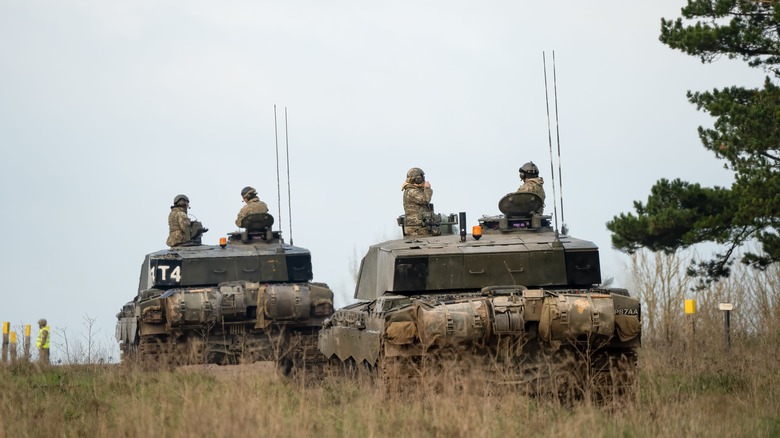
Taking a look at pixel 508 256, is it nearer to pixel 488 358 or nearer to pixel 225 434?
pixel 488 358

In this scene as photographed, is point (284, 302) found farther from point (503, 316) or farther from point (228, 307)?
point (503, 316)

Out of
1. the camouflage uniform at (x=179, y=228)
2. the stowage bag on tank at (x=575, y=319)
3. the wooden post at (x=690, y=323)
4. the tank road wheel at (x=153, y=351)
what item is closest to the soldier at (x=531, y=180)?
the stowage bag on tank at (x=575, y=319)

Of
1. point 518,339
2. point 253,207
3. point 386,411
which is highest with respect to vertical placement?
point 253,207

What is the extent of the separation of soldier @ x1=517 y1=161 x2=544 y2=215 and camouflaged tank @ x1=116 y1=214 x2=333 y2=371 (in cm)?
482

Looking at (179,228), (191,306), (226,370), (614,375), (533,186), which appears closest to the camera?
(614,375)

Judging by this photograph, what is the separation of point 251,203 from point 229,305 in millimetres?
3128

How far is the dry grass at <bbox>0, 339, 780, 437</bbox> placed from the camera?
995 centimetres

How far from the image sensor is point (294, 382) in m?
17.1

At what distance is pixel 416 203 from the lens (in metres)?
16.2

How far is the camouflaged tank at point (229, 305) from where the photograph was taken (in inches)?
750

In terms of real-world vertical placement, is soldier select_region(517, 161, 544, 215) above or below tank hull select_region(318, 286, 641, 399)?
above

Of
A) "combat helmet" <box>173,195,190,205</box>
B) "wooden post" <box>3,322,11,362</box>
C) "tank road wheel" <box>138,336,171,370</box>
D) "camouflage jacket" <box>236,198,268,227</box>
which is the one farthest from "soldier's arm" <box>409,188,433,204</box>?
"wooden post" <box>3,322,11,362</box>

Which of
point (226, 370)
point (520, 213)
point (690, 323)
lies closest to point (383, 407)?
point (520, 213)

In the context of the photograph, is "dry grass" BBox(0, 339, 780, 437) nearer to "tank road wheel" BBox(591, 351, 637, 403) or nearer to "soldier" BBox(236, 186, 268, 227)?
"tank road wheel" BBox(591, 351, 637, 403)
